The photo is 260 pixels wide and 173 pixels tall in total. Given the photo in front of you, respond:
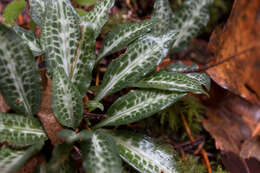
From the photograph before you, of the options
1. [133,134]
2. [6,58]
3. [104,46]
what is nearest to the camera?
[6,58]

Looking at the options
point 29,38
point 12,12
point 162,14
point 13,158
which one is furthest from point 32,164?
point 162,14

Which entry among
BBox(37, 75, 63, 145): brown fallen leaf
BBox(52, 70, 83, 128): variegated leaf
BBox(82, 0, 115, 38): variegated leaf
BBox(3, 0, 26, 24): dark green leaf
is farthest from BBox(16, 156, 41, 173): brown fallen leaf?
BBox(3, 0, 26, 24): dark green leaf

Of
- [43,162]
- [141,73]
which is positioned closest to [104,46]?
[141,73]

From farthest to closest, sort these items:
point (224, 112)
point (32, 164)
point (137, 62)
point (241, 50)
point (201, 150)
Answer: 1. point (224, 112)
2. point (201, 150)
3. point (241, 50)
4. point (137, 62)
5. point (32, 164)

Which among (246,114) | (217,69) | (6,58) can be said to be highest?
(6,58)

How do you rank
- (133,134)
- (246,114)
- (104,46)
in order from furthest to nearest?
(246,114) → (104,46) → (133,134)

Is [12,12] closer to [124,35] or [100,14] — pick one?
[100,14]

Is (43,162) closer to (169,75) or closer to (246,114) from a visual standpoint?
(169,75)

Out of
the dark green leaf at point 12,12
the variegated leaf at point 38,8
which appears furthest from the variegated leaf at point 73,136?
the dark green leaf at point 12,12

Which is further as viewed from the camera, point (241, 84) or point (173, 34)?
point (241, 84)
